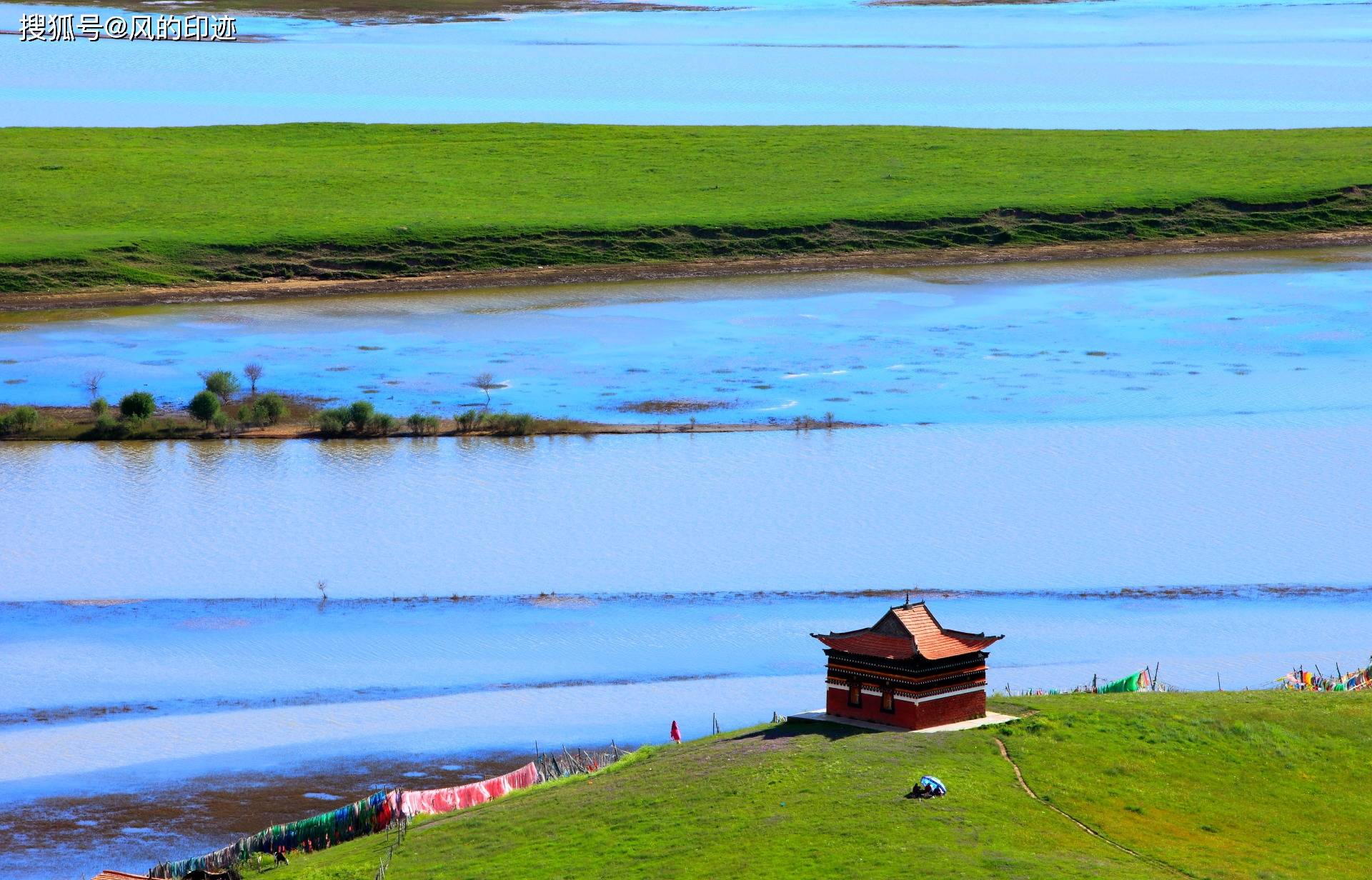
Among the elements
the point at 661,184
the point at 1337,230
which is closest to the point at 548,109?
the point at 661,184

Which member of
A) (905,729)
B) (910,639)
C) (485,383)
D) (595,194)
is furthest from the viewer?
(595,194)

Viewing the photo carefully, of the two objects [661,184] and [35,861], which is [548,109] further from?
[35,861]

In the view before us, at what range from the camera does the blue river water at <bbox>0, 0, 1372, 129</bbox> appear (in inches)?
5069

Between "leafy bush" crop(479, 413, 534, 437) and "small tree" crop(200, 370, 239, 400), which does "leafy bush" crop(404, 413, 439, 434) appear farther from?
"small tree" crop(200, 370, 239, 400)

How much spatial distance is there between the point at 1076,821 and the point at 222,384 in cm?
4294

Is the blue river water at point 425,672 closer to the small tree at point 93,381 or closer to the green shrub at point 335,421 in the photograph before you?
the green shrub at point 335,421

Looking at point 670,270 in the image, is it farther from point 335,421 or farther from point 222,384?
point 335,421

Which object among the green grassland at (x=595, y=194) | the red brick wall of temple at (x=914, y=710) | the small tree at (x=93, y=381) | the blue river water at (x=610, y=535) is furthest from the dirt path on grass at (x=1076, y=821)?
the green grassland at (x=595, y=194)

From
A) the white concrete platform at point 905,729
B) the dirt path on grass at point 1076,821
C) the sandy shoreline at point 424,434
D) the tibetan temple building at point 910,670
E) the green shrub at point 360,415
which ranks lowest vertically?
the dirt path on grass at point 1076,821

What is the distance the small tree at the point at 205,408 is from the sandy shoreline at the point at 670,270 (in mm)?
21049

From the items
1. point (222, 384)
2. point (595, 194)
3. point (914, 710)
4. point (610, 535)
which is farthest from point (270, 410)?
point (595, 194)

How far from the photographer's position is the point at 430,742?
38000 millimetres

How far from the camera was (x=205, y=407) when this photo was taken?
6272cm

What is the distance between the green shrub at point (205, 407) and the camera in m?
62.7
